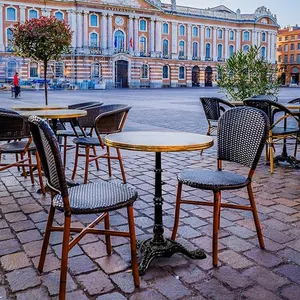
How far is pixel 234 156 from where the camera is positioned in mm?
2992

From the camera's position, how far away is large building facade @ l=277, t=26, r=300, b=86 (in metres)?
72.6

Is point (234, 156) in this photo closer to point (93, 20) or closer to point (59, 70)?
point (59, 70)

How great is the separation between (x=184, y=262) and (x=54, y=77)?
41.6 m

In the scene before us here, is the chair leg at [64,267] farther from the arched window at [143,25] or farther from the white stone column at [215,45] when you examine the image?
the white stone column at [215,45]

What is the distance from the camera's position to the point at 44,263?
2.54m

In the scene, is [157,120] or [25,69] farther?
[25,69]

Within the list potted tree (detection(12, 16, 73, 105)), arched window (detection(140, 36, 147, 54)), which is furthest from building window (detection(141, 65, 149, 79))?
potted tree (detection(12, 16, 73, 105))

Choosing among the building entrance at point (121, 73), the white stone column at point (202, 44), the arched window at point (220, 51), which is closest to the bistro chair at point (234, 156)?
the building entrance at point (121, 73)

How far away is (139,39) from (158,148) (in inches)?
1846

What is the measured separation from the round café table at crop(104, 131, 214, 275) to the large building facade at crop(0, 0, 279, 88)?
3799 centimetres

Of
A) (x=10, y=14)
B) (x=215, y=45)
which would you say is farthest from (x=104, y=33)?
(x=215, y=45)

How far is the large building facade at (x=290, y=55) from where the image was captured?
72562 mm

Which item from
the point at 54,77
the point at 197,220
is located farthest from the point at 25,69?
the point at 197,220

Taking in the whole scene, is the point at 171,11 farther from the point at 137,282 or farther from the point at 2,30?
the point at 137,282
